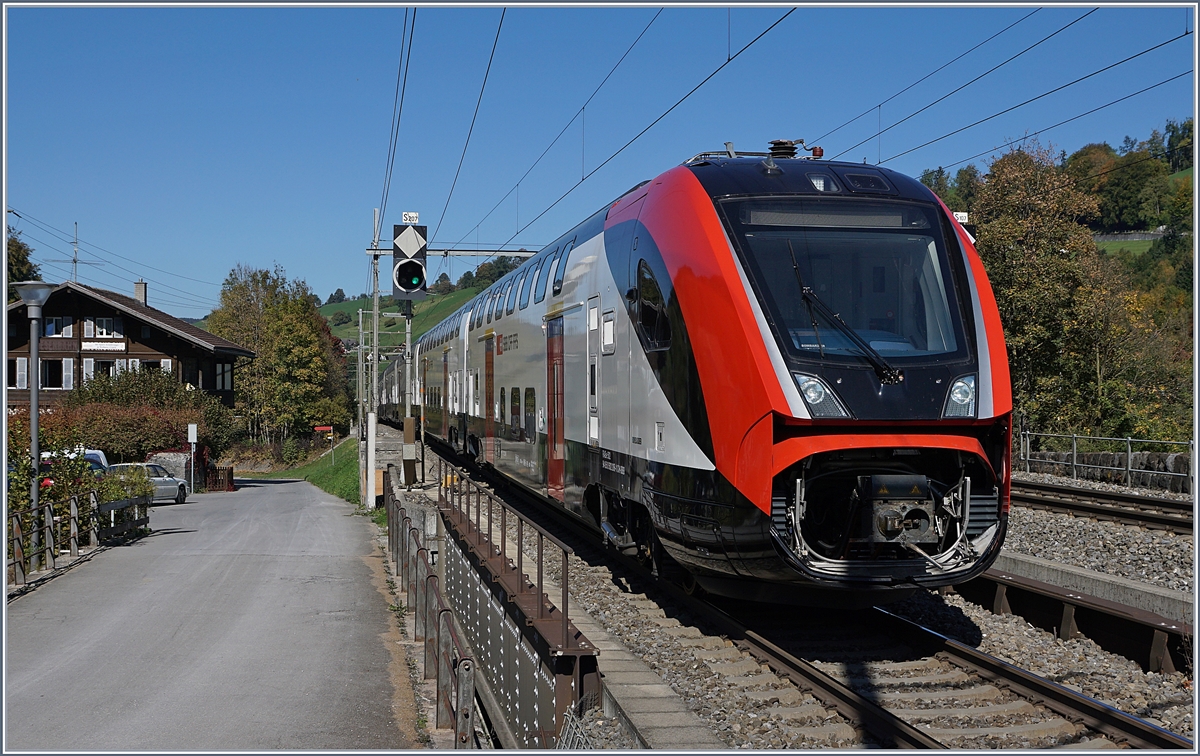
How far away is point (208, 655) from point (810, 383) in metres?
7.02

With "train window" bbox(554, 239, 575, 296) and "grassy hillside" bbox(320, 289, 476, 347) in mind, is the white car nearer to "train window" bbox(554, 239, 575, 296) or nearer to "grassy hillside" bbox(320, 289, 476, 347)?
"train window" bbox(554, 239, 575, 296)

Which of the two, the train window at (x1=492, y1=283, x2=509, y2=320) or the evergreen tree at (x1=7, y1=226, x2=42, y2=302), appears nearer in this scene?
the train window at (x1=492, y1=283, x2=509, y2=320)

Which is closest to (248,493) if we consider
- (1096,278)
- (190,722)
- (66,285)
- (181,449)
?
(181,449)

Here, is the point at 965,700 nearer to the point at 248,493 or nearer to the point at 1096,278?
the point at 1096,278

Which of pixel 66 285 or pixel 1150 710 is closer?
pixel 1150 710

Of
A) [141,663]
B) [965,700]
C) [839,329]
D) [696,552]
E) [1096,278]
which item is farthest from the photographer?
[1096,278]

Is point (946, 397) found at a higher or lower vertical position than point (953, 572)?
higher

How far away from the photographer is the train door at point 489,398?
58.4 feet

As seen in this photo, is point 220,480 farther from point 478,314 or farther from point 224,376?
point 478,314

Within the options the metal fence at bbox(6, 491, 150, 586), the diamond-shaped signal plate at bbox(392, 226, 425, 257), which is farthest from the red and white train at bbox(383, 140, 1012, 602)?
the diamond-shaped signal plate at bbox(392, 226, 425, 257)

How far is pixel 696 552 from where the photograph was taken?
8.17 metres

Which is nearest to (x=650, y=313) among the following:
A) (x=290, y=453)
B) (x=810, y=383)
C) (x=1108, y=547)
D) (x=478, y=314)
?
(x=810, y=383)

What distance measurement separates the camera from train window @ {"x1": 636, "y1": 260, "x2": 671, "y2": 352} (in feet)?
28.3

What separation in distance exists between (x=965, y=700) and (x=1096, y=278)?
25.4 m
